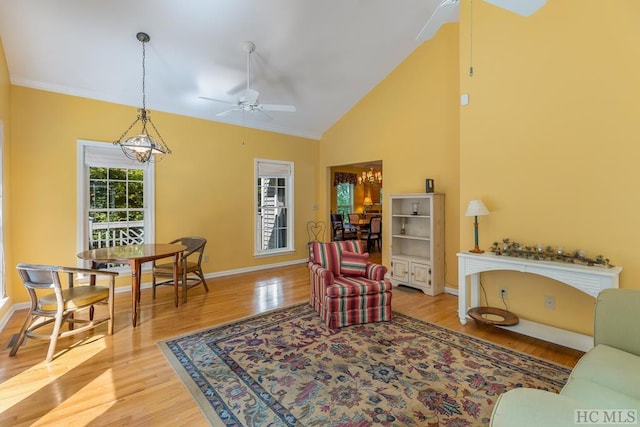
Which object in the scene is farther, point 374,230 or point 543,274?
point 374,230

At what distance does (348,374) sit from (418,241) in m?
3.22

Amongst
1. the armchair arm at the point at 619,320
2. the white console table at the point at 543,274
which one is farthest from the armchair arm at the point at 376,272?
the armchair arm at the point at 619,320

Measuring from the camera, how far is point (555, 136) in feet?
9.75

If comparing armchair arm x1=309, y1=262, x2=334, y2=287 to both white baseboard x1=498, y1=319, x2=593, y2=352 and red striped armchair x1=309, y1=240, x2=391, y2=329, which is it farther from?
white baseboard x1=498, y1=319, x2=593, y2=352

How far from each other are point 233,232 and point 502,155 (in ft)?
14.7

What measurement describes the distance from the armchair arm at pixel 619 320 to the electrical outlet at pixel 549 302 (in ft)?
4.19

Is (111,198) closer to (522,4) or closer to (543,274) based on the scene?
(522,4)

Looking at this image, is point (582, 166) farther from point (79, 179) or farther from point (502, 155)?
point (79, 179)

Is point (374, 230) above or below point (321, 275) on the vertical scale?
above

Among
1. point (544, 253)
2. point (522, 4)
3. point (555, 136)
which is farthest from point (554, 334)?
point (522, 4)

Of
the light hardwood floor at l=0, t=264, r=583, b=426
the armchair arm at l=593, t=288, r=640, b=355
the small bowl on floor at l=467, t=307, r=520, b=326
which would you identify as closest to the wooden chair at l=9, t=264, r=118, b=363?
the light hardwood floor at l=0, t=264, r=583, b=426

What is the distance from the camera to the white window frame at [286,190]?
19.8 feet

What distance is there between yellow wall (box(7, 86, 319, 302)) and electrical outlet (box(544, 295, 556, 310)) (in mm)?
4596

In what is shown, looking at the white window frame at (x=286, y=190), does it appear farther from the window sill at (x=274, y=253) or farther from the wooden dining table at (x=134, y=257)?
the wooden dining table at (x=134, y=257)
